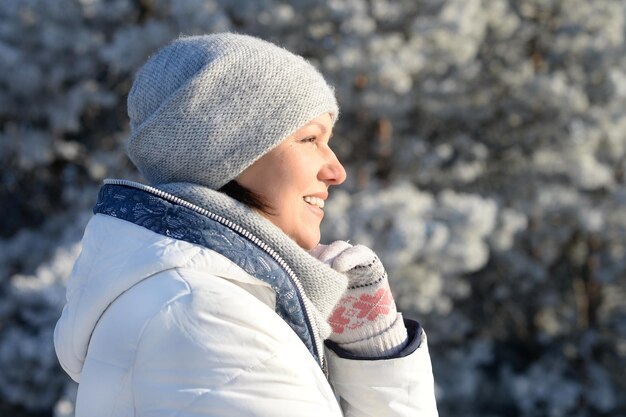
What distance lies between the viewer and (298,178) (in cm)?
132

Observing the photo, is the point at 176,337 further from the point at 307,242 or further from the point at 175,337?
the point at 307,242

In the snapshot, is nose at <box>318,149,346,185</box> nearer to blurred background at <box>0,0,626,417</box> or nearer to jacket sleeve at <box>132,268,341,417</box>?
jacket sleeve at <box>132,268,341,417</box>

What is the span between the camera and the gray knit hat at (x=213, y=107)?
49.3 inches

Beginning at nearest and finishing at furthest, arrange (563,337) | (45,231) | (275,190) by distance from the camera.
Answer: (275,190), (45,231), (563,337)

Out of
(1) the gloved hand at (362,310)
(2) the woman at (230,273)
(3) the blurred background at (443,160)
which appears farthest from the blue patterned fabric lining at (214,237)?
(3) the blurred background at (443,160)

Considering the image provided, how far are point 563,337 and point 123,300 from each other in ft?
19.9

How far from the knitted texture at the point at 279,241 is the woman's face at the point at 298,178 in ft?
0.15

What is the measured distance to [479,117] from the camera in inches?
260

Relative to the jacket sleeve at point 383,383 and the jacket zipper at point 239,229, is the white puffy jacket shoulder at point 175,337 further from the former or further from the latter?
the jacket sleeve at point 383,383

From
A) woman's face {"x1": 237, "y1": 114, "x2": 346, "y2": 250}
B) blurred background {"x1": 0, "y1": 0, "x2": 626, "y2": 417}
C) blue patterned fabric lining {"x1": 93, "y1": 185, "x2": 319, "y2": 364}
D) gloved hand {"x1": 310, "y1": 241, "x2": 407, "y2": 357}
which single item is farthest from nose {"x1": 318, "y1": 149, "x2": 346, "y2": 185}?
blurred background {"x1": 0, "y1": 0, "x2": 626, "y2": 417}

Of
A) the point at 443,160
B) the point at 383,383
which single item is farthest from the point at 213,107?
the point at 443,160

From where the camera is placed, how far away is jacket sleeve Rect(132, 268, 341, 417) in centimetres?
102

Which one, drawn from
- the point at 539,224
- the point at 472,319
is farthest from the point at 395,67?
the point at 472,319

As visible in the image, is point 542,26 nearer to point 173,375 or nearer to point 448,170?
point 448,170
